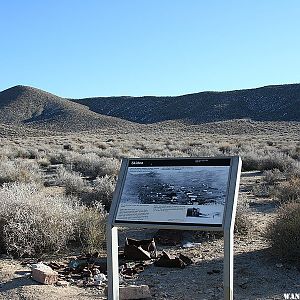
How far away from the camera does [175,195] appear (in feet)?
19.3

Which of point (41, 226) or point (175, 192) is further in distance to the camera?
point (41, 226)

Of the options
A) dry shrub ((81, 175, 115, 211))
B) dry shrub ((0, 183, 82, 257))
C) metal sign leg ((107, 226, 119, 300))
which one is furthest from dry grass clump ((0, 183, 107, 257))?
dry shrub ((81, 175, 115, 211))

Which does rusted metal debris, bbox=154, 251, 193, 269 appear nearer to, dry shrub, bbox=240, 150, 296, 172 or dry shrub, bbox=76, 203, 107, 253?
dry shrub, bbox=76, 203, 107, 253

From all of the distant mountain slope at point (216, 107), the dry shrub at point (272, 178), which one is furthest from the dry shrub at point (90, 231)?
the distant mountain slope at point (216, 107)

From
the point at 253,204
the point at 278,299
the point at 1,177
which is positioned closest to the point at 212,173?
the point at 278,299

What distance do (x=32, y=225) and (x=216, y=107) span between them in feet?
293

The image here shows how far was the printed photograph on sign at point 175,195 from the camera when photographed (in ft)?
18.5

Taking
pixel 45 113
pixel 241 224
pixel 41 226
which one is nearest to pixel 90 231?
pixel 41 226

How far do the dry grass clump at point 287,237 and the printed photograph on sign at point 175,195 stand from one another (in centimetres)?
268

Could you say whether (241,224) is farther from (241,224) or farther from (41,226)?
(41,226)

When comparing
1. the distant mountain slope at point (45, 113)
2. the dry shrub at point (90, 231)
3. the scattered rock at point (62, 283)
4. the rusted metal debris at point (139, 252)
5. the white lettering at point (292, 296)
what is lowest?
the white lettering at point (292, 296)

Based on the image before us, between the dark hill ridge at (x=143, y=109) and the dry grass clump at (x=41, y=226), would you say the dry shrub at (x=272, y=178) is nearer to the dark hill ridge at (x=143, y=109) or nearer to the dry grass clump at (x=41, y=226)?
the dry grass clump at (x=41, y=226)

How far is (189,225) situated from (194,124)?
273 feet

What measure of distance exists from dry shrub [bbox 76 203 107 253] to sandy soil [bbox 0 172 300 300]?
119 cm
